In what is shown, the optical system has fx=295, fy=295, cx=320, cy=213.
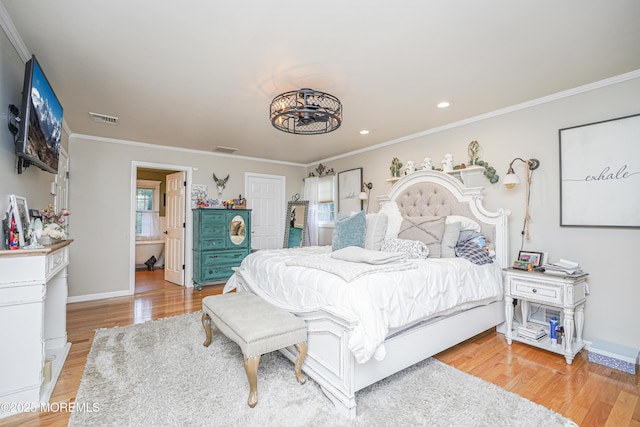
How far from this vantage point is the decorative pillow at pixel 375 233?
3070 mm

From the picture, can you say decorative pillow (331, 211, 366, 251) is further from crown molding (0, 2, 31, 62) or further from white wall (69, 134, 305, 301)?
white wall (69, 134, 305, 301)

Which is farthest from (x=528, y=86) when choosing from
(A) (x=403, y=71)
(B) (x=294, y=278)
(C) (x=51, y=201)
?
(C) (x=51, y=201)

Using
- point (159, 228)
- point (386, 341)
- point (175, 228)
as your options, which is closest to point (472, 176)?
point (386, 341)

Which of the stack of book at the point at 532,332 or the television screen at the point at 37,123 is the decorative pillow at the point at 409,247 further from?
the television screen at the point at 37,123

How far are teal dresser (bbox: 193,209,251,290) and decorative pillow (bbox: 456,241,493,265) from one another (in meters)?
3.67

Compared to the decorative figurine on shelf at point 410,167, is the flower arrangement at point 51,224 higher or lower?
lower

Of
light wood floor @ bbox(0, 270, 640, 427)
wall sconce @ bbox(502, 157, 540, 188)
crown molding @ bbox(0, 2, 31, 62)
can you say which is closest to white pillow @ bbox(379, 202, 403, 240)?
wall sconce @ bbox(502, 157, 540, 188)

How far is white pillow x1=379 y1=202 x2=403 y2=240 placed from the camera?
137 inches

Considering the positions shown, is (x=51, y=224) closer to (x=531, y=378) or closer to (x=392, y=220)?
(x=392, y=220)

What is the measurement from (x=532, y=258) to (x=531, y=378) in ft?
3.77

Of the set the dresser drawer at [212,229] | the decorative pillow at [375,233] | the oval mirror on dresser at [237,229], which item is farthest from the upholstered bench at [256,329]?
the oval mirror on dresser at [237,229]

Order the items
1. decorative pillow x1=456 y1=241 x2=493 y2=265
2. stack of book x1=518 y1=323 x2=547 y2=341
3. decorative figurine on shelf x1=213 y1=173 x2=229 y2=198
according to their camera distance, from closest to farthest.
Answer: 1. stack of book x1=518 y1=323 x2=547 y2=341
2. decorative pillow x1=456 y1=241 x2=493 y2=265
3. decorative figurine on shelf x1=213 y1=173 x2=229 y2=198

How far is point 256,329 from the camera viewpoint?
6.18 feet

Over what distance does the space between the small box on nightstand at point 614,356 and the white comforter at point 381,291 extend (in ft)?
2.49
